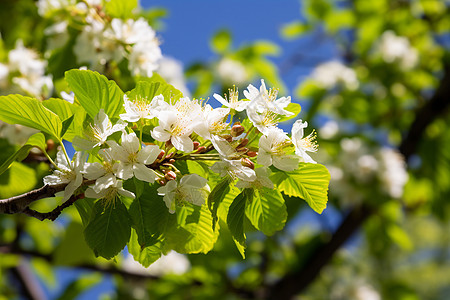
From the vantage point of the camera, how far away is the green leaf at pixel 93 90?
80cm

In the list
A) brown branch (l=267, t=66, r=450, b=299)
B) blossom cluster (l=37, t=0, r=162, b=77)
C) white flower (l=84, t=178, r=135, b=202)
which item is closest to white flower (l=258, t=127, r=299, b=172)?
white flower (l=84, t=178, r=135, b=202)

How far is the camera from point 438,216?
2.98 m

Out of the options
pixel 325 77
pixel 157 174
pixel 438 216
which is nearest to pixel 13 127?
pixel 157 174

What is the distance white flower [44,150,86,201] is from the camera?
2.49 ft

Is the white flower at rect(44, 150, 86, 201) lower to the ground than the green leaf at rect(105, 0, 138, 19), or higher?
lower

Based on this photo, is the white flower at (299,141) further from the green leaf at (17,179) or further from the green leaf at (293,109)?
the green leaf at (17,179)

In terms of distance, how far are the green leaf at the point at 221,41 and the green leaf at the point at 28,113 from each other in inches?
93.0

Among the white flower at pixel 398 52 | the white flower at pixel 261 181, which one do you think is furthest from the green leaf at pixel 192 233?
the white flower at pixel 398 52

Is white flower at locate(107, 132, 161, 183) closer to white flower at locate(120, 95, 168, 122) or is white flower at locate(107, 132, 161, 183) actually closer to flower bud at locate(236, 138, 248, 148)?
white flower at locate(120, 95, 168, 122)

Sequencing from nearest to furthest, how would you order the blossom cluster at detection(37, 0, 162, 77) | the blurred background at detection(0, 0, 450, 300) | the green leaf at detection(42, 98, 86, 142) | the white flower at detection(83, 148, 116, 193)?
1. the white flower at detection(83, 148, 116, 193)
2. the green leaf at detection(42, 98, 86, 142)
3. the blossom cluster at detection(37, 0, 162, 77)
4. the blurred background at detection(0, 0, 450, 300)

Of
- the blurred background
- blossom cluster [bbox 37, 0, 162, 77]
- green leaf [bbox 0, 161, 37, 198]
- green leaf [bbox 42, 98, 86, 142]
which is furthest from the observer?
the blurred background

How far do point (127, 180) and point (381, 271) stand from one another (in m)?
8.63

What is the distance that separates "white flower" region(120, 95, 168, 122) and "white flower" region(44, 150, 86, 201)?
0.11m

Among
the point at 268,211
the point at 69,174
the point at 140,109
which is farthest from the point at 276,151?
the point at 69,174
